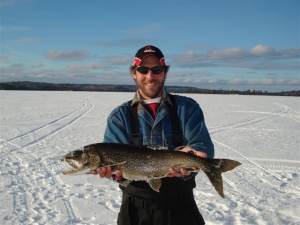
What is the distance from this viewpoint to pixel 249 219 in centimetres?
465

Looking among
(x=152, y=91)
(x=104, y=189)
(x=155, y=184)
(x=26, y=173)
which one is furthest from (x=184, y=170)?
(x=26, y=173)

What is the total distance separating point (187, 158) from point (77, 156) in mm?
1129

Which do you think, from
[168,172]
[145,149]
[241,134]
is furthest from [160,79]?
[241,134]

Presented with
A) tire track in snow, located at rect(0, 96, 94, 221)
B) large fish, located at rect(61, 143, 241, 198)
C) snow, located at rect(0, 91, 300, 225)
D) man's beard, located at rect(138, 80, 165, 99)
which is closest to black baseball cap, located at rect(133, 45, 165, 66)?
man's beard, located at rect(138, 80, 165, 99)

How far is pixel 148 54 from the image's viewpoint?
3.21 meters

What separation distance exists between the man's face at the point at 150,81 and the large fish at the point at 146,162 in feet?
1.97

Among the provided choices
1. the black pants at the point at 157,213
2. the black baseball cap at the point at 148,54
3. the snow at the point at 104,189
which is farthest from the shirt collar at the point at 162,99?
the snow at the point at 104,189

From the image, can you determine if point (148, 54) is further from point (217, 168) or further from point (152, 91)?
point (217, 168)

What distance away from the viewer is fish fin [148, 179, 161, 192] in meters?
2.88

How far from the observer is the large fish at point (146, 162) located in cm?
297

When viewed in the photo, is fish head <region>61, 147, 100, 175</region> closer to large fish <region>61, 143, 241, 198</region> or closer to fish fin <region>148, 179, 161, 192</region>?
large fish <region>61, 143, 241, 198</region>

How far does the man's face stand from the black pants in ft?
3.60

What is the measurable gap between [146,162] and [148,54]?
1.14 metres

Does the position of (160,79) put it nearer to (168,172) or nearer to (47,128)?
(168,172)
